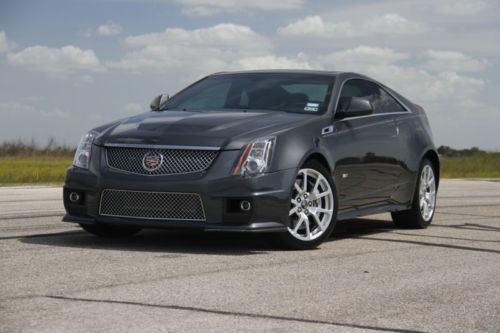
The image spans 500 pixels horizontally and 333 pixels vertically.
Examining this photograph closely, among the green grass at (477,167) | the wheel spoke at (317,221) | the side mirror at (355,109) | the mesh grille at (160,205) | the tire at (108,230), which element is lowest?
the green grass at (477,167)

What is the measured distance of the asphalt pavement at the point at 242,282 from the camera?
4938mm

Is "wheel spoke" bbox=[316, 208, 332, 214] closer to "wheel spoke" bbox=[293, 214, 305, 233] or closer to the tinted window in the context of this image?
"wheel spoke" bbox=[293, 214, 305, 233]

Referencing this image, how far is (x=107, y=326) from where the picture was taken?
4.71 metres

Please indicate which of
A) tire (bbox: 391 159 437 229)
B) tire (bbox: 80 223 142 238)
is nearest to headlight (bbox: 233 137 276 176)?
tire (bbox: 80 223 142 238)

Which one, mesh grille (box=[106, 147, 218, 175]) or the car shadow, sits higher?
mesh grille (box=[106, 147, 218, 175])


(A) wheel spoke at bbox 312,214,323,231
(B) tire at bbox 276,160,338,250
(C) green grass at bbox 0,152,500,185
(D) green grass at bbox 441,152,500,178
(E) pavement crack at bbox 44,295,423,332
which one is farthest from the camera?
(D) green grass at bbox 441,152,500,178

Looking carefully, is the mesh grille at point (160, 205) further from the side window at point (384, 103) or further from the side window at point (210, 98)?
the side window at point (384, 103)

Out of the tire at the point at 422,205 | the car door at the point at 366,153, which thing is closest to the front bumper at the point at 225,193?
the car door at the point at 366,153

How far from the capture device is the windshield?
29.0 ft

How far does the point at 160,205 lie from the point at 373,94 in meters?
3.24

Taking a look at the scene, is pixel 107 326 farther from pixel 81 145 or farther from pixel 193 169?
pixel 81 145

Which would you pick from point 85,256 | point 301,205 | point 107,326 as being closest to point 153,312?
point 107,326

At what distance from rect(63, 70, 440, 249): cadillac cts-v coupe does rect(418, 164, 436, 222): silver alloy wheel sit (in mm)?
838

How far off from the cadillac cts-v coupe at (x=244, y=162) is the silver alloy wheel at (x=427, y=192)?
2.75 ft
